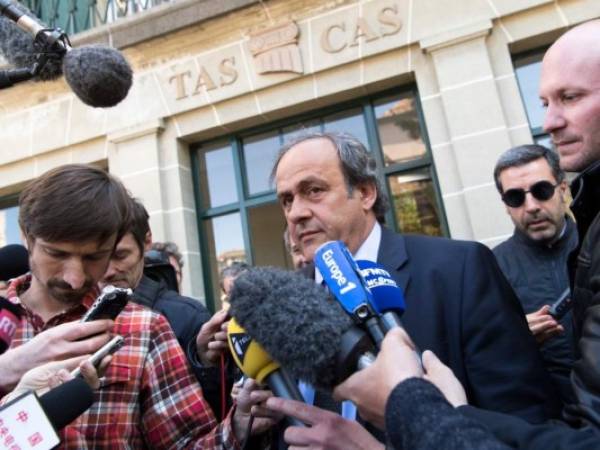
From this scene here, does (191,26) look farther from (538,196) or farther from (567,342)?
(567,342)

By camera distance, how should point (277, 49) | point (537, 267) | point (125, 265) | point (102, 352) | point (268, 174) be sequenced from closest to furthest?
point (102, 352)
point (125, 265)
point (537, 267)
point (277, 49)
point (268, 174)

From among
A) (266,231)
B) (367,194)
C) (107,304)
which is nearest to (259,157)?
(266,231)

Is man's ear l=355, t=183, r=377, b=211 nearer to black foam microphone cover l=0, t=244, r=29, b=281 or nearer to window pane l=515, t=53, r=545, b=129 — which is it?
black foam microphone cover l=0, t=244, r=29, b=281

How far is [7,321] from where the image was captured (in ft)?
4.96

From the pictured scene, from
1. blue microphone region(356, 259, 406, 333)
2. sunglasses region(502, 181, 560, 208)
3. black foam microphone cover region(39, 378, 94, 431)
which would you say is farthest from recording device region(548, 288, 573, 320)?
black foam microphone cover region(39, 378, 94, 431)

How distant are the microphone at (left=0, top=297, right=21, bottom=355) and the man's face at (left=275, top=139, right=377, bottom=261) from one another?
3.18 ft

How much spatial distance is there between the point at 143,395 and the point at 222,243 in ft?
12.3

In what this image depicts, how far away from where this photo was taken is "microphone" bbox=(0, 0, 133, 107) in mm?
1410

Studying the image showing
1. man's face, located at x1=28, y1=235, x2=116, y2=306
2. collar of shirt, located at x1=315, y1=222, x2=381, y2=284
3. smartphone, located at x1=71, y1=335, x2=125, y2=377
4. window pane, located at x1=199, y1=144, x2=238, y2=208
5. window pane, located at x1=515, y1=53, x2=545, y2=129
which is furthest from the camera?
window pane, located at x1=199, y1=144, x2=238, y2=208

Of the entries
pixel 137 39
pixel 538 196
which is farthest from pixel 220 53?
pixel 538 196

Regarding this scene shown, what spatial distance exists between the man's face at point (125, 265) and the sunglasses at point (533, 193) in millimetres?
1930

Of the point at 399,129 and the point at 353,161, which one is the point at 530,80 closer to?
the point at 399,129

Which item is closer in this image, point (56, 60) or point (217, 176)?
point (56, 60)

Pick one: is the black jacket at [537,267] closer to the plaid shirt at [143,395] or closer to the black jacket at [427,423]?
the plaid shirt at [143,395]
